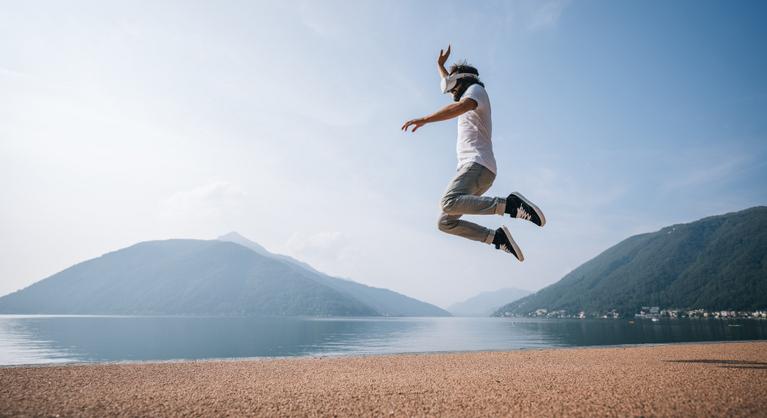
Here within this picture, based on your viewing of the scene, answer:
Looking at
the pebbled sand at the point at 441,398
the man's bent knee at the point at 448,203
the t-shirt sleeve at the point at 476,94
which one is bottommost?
the pebbled sand at the point at 441,398

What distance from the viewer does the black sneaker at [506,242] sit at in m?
4.36

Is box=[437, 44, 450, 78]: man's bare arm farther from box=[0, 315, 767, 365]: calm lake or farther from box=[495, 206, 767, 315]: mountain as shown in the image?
box=[495, 206, 767, 315]: mountain

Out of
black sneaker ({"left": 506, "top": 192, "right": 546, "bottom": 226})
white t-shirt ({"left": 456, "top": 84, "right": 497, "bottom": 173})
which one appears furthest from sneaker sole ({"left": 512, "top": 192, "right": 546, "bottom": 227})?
white t-shirt ({"left": 456, "top": 84, "right": 497, "bottom": 173})

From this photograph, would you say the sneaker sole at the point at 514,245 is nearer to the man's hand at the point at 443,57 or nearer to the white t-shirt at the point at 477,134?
the white t-shirt at the point at 477,134

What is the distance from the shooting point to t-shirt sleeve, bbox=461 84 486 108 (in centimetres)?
400

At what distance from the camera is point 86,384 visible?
21.0 ft

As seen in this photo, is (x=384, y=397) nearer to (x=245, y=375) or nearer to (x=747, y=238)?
(x=245, y=375)

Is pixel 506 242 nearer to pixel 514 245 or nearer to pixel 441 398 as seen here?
pixel 514 245

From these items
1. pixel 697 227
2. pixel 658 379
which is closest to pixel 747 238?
pixel 697 227

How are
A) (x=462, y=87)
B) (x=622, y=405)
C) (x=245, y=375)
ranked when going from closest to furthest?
(x=622, y=405) < (x=462, y=87) < (x=245, y=375)

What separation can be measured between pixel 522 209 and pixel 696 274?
7861 inches

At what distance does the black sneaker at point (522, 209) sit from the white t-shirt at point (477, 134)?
0.39 meters

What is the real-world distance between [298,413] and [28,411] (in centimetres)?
298

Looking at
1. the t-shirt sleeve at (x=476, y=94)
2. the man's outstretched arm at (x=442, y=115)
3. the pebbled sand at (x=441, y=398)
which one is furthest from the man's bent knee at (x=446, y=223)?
the pebbled sand at (x=441, y=398)
